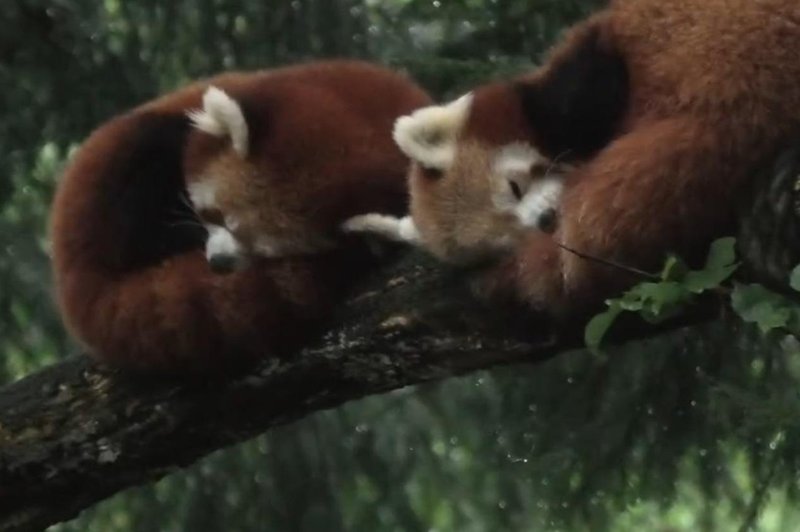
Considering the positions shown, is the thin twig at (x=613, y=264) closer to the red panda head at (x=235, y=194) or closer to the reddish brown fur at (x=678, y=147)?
the reddish brown fur at (x=678, y=147)

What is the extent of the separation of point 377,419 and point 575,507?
92 cm

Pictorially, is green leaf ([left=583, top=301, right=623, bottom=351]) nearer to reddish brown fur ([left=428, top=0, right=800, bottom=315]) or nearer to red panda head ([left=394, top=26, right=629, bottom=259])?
reddish brown fur ([left=428, top=0, right=800, bottom=315])

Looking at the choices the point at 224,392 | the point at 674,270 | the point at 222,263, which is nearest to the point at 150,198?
the point at 222,263

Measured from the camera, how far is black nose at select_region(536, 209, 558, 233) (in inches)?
83.7

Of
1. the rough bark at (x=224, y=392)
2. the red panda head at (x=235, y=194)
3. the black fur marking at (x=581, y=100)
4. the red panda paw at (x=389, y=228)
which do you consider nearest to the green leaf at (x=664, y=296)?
the rough bark at (x=224, y=392)

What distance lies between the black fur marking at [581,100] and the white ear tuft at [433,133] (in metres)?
0.11

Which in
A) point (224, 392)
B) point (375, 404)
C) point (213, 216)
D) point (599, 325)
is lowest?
point (375, 404)

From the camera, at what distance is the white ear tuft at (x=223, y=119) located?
8.36 feet

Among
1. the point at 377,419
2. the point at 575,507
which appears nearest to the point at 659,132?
the point at 575,507

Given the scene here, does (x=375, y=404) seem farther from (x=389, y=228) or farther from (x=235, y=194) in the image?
(x=389, y=228)

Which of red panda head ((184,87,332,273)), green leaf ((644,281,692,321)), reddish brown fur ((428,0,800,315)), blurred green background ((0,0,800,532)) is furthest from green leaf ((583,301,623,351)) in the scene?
blurred green background ((0,0,800,532))

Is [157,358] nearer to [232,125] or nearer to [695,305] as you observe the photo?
[232,125]

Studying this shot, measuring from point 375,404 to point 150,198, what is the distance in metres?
1.70

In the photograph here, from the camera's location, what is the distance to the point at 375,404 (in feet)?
14.0
